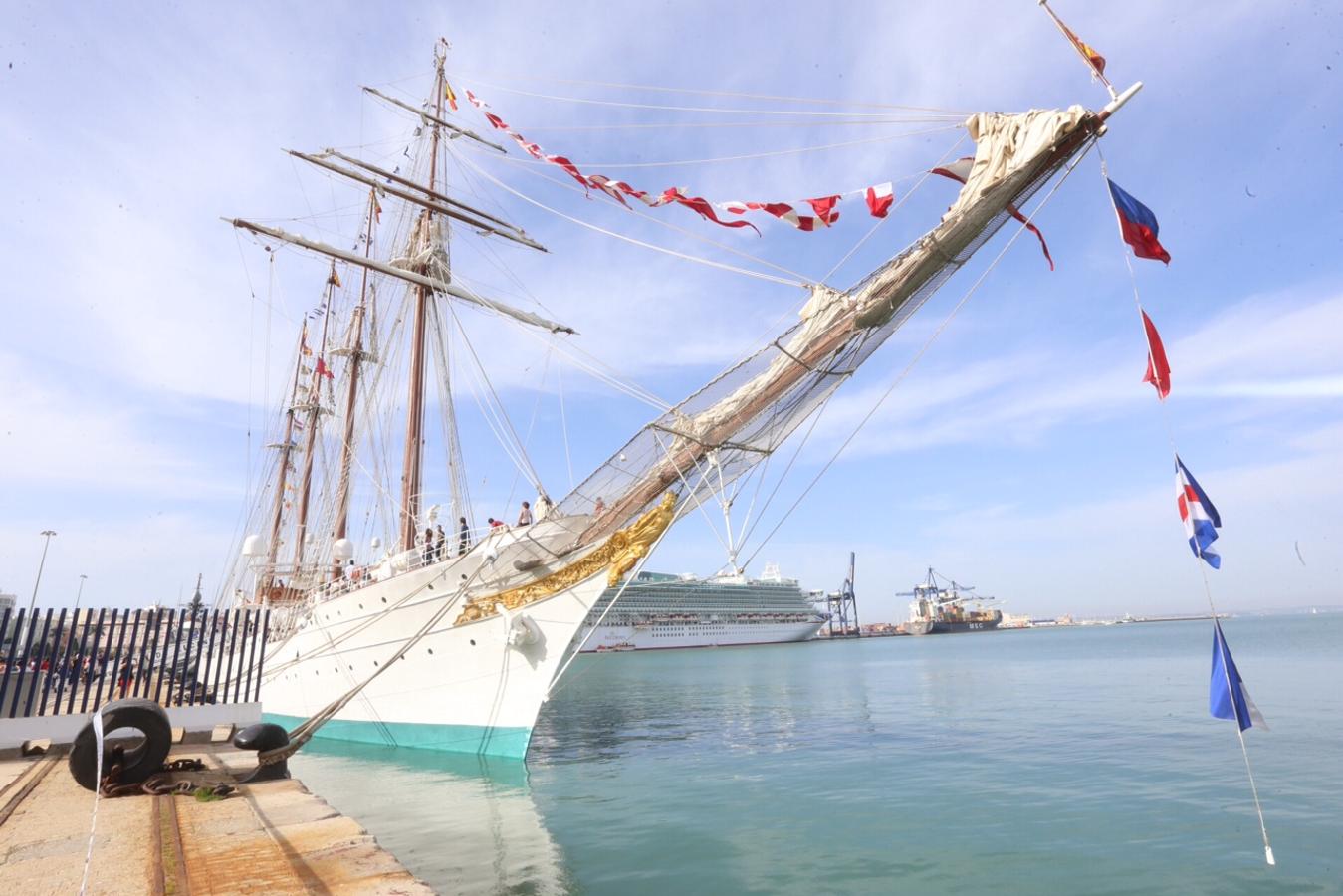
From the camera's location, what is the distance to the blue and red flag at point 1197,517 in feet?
20.6

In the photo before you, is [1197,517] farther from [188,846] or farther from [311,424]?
[311,424]

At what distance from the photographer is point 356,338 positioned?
3075cm

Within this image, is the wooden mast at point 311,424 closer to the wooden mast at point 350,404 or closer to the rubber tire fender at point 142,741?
the wooden mast at point 350,404

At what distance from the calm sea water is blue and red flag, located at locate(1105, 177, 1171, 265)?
6.25 metres

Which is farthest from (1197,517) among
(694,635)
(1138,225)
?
(694,635)

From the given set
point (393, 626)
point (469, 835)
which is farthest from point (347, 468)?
point (469, 835)

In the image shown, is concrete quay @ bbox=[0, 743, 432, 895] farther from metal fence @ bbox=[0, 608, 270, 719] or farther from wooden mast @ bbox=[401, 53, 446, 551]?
wooden mast @ bbox=[401, 53, 446, 551]

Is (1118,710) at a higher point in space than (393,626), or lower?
lower

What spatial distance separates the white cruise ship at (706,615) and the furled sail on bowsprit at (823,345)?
7162 centimetres

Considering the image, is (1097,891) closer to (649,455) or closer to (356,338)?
(649,455)

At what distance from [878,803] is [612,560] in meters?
6.00

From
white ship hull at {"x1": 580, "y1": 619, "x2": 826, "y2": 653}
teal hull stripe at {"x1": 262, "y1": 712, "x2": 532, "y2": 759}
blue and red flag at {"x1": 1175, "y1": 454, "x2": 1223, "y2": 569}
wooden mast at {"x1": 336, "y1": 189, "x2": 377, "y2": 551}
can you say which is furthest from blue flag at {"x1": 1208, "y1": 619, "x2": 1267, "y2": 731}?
white ship hull at {"x1": 580, "y1": 619, "x2": 826, "y2": 653}

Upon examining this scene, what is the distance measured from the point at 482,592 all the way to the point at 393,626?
301 centimetres

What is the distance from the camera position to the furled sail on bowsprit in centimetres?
833
